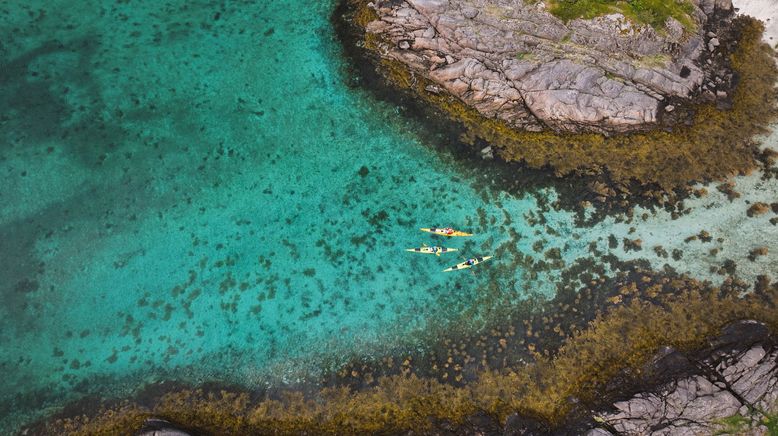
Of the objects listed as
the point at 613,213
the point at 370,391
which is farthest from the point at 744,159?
the point at 370,391

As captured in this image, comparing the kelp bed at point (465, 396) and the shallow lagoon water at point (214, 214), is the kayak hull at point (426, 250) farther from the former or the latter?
the kelp bed at point (465, 396)

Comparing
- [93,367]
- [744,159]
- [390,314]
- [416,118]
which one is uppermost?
[744,159]

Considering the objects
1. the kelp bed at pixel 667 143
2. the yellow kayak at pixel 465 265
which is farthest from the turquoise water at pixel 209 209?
the kelp bed at pixel 667 143

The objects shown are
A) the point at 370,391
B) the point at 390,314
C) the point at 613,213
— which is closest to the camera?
the point at 370,391

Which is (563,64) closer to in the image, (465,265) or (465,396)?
(465,265)

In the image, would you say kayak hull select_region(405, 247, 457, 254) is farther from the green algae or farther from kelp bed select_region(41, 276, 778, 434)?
the green algae

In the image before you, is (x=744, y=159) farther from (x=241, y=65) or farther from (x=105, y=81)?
(x=105, y=81)

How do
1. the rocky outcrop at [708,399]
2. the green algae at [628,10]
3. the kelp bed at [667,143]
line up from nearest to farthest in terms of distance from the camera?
the rocky outcrop at [708,399], the kelp bed at [667,143], the green algae at [628,10]

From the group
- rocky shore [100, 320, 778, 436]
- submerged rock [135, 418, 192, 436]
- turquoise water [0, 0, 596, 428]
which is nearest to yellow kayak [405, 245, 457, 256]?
turquoise water [0, 0, 596, 428]
